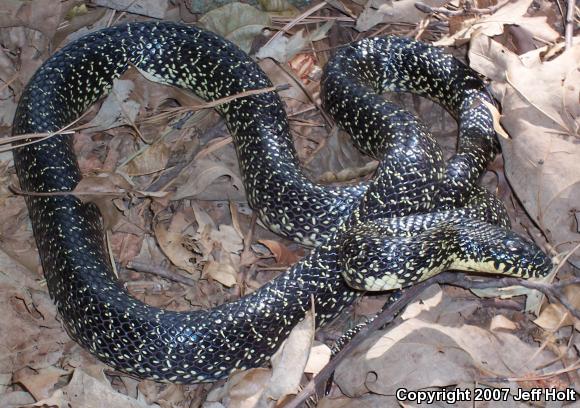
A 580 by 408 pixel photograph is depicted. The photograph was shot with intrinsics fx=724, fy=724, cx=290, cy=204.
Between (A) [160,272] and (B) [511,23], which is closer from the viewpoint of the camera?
(A) [160,272]

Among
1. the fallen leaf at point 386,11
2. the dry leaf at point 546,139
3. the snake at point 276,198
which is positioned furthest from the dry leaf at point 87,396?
the fallen leaf at point 386,11

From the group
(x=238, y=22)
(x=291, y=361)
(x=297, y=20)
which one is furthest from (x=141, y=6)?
(x=291, y=361)

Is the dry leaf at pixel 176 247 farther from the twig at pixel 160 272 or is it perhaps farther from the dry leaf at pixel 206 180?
the dry leaf at pixel 206 180

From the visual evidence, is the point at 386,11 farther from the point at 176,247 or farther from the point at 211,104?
the point at 176,247

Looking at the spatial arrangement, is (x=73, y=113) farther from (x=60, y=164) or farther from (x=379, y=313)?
(x=379, y=313)

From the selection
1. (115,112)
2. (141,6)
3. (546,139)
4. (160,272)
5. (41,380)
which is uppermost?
(141,6)

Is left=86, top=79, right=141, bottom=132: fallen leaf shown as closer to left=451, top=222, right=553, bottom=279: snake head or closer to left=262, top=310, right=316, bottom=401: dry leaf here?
left=262, top=310, right=316, bottom=401: dry leaf
